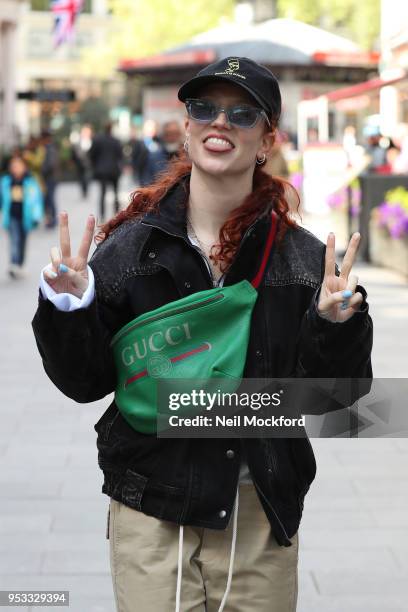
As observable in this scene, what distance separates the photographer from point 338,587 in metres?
4.83

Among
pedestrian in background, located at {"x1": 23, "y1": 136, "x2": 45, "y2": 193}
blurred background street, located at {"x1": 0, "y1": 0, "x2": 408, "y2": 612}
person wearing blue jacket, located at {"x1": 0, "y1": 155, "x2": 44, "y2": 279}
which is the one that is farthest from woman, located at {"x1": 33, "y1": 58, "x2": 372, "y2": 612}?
pedestrian in background, located at {"x1": 23, "y1": 136, "x2": 45, "y2": 193}

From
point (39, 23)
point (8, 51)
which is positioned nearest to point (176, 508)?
point (8, 51)

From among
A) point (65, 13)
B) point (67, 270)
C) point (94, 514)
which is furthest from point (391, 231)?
point (65, 13)

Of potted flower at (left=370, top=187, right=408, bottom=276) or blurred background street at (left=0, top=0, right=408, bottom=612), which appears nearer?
blurred background street at (left=0, top=0, right=408, bottom=612)

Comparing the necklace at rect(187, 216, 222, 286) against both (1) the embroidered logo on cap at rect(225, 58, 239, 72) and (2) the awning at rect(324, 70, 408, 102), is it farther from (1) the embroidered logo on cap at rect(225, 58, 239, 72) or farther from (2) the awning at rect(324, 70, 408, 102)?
(2) the awning at rect(324, 70, 408, 102)

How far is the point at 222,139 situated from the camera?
9.24 feet

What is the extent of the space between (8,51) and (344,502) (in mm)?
32054

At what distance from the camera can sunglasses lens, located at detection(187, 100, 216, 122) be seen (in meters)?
2.81

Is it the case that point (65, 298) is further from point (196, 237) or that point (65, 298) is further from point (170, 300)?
point (196, 237)

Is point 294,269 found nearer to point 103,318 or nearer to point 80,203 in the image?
point 103,318

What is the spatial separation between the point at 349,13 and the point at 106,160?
26536 millimetres

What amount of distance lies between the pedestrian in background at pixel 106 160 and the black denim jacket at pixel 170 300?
20504 mm

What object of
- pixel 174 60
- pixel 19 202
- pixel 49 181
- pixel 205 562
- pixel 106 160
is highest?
pixel 205 562

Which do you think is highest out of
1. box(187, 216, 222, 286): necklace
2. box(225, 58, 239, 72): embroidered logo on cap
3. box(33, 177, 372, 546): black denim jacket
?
box(225, 58, 239, 72): embroidered logo on cap
